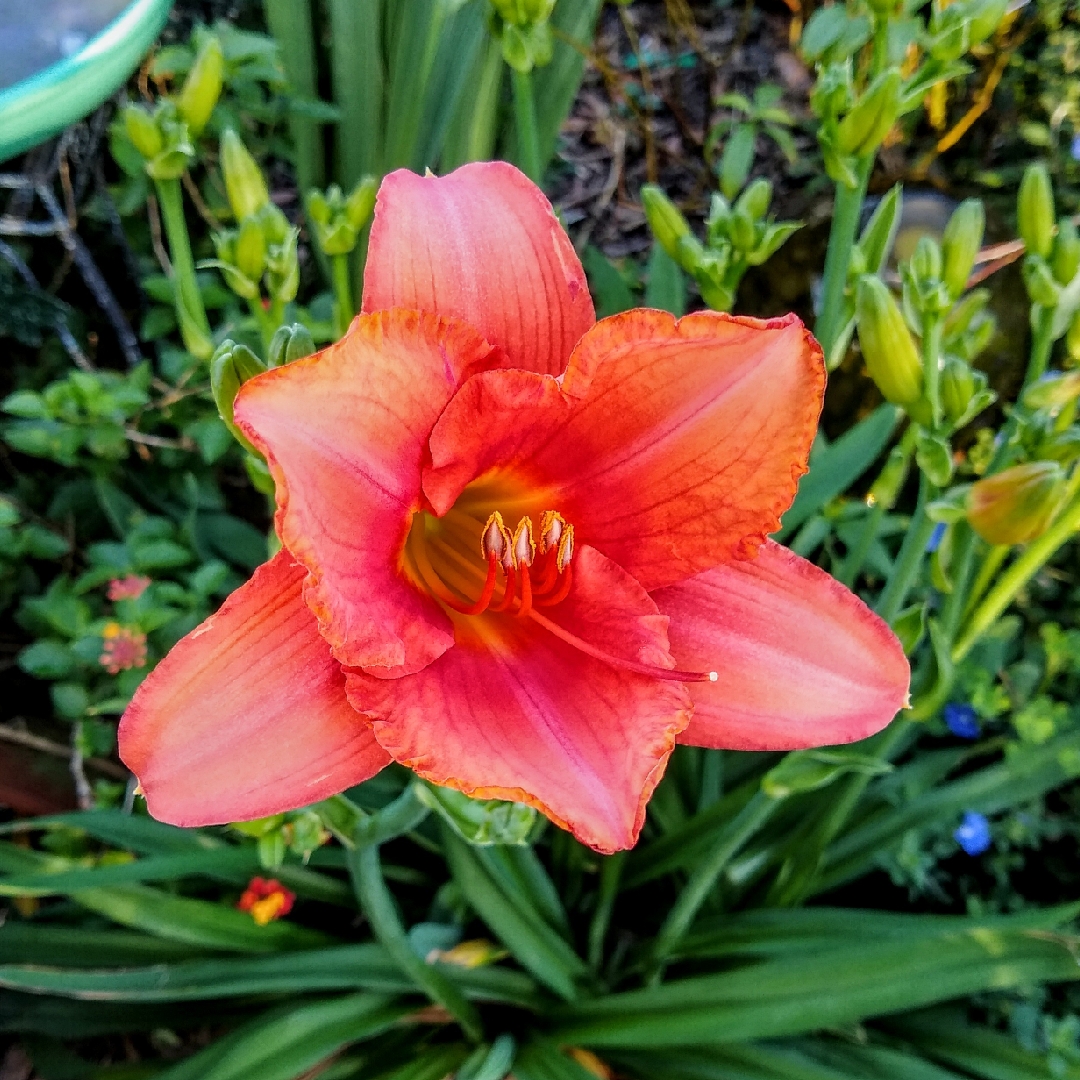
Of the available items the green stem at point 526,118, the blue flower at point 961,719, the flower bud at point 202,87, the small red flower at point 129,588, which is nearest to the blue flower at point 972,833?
the blue flower at point 961,719

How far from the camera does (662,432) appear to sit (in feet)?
1.85

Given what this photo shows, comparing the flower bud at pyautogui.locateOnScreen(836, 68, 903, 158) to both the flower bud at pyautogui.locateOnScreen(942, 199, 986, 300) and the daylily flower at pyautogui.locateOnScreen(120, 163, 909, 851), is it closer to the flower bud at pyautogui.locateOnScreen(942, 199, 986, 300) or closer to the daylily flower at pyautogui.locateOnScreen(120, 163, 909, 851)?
the flower bud at pyautogui.locateOnScreen(942, 199, 986, 300)

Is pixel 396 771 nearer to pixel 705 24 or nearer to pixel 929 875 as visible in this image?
pixel 929 875

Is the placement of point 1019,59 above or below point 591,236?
above

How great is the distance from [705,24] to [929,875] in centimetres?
213

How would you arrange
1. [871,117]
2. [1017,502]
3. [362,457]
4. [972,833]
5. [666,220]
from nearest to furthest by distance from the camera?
1. [362,457]
2. [1017,502]
3. [871,117]
4. [666,220]
5. [972,833]

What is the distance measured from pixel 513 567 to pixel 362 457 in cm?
12

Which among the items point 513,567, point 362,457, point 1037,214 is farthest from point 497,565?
point 1037,214

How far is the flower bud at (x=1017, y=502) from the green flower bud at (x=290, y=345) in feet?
1.63

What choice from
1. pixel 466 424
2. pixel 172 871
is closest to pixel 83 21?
pixel 466 424

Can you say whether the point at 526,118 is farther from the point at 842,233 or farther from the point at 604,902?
the point at 604,902

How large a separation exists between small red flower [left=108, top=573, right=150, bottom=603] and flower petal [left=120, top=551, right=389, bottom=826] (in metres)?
0.60

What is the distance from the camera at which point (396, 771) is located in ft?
3.51

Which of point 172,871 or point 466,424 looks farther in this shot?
point 172,871
